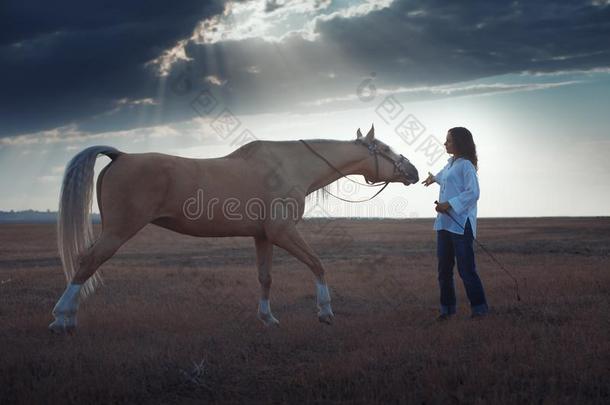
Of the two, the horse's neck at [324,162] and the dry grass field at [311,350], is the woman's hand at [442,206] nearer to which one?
the dry grass field at [311,350]

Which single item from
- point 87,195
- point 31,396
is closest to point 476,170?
point 87,195

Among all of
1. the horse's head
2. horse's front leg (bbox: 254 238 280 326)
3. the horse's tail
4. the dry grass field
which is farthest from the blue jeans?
the horse's tail

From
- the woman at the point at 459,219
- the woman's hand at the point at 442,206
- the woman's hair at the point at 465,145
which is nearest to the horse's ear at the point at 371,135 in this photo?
the woman at the point at 459,219

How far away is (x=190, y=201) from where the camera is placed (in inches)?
287

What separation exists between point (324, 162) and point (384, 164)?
1018mm

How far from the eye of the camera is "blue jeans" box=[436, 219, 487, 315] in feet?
24.5

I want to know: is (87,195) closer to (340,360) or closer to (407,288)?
(340,360)

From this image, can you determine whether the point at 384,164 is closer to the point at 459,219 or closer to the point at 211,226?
the point at 459,219

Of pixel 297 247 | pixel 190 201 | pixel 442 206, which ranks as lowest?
pixel 297 247

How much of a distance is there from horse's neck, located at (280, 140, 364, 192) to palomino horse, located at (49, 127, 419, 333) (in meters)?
0.02

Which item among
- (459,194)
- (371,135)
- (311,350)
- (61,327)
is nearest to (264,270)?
(311,350)

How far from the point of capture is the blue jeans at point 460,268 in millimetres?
7469

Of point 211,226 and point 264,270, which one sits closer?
point 211,226

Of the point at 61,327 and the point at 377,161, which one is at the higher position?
the point at 377,161
